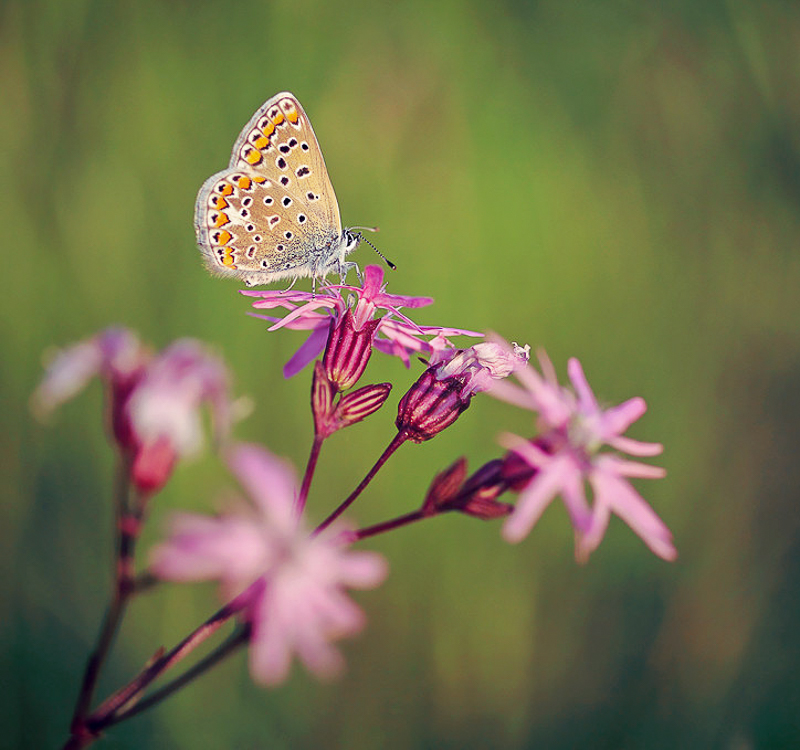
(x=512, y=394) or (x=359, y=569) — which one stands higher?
(x=512, y=394)

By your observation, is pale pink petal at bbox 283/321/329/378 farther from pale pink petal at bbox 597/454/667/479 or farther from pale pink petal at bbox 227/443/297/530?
pale pink petal at bbox 597/454/667/479

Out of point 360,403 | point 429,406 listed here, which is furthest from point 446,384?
point 360,403

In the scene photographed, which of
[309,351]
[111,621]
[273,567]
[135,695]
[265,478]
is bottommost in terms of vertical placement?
[135,695]

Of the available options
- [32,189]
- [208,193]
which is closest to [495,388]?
[208,193]

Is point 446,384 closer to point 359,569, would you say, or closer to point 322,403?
point 322,403

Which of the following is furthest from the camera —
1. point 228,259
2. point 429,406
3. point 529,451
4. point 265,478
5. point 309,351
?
point 228,259

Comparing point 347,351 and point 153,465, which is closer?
point 153,465
